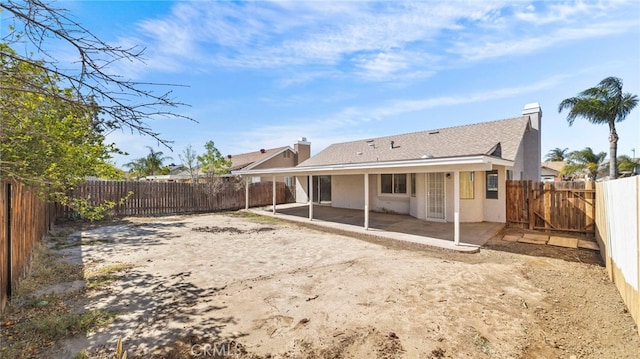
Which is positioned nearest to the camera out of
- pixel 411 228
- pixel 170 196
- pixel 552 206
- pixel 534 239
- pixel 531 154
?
pixel 534 239

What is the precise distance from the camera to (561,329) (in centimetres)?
361

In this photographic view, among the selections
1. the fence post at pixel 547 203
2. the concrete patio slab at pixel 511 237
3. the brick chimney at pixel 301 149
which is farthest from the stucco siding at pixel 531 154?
the brick chimney at pixel 301 149

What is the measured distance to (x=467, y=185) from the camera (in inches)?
444

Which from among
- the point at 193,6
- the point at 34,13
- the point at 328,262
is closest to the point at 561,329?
the point at 328,262

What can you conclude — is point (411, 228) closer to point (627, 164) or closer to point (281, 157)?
point (281, 157)

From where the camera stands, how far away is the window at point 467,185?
11.2m

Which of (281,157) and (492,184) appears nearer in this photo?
(492,184)

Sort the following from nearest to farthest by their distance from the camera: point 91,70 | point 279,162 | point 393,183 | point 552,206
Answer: point 91,70 < point 552,206 < point 393,183 < point 279,162

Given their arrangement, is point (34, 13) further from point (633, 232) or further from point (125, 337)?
point (633, 232)

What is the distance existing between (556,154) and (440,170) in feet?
167

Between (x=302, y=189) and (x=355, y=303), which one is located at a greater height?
(x=302, y=189)

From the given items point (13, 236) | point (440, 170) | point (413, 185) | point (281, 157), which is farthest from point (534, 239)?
point (281, 157)

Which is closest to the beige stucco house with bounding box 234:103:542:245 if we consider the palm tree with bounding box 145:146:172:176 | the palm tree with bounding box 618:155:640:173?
the palm tree with bounding box 618:155:640:173

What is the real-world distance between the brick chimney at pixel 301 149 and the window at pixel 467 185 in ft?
55.3
